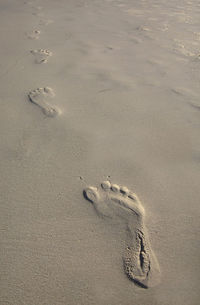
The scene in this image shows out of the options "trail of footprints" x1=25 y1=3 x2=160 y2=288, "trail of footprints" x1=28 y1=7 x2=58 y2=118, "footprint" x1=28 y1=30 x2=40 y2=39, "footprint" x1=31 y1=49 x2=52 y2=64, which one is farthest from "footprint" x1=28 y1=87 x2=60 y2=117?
"footprint" x1=28 y1=30 x2=40 y2=39

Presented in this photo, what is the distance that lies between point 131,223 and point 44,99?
1160mm

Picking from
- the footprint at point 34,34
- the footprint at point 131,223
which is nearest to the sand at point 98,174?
the footprint at point 131,223

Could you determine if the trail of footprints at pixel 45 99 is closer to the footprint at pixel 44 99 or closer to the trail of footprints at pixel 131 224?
the footprint at pixel 44 99

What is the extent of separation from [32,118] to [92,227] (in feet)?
2.94

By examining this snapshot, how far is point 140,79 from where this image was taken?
2123mm

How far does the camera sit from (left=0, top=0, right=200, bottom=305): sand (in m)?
0.95

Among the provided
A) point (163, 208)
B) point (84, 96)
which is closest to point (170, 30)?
point (84, 96)

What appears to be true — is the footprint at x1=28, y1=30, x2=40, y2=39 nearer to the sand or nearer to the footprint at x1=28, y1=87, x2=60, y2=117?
the sand

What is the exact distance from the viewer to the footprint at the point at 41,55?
7.67ft

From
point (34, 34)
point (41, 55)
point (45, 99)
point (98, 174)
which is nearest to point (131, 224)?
point (98, 174)

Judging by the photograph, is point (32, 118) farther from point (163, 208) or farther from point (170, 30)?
point (170, 30)

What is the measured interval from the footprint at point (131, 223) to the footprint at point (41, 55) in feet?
5.23

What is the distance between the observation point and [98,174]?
132cm

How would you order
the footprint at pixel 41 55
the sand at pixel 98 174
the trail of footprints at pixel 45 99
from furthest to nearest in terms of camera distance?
1. the footprint at pixel 41 55
2. the trail of footprints at pixel 45 99
3. the sand at pixel 98 174
